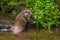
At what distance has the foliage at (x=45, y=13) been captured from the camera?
1236cm

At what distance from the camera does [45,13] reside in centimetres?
1244

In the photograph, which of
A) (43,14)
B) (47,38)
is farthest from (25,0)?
(47,38)

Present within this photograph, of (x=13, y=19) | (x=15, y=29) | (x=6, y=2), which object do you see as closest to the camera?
(x=15, y=29)

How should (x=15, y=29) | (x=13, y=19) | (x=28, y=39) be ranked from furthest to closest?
1. (x=13, y=19)
2. (x=15, y=29)
3. (x=28, y=39)

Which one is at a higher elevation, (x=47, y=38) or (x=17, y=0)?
(x=17, y=0)

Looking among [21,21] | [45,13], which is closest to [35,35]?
[21,21]

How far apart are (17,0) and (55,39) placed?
14.9 ft

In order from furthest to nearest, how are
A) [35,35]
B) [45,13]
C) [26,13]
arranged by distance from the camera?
[45,13] < [26,13] < [35,35]

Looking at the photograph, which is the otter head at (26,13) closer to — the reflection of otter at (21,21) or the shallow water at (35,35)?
the reflection of otter at (21,21)

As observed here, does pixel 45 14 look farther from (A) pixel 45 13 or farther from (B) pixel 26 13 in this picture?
(B) pixel 26 13

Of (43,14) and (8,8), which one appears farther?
(8,8)

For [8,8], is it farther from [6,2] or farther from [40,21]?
[40,21]

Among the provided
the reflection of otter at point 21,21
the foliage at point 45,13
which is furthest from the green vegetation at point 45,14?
the reflection of otter at point 21,21

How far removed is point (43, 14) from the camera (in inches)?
487
